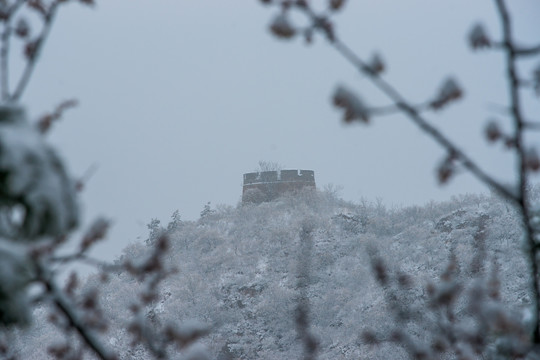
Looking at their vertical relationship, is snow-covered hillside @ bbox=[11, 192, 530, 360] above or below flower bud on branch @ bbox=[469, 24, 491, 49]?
below

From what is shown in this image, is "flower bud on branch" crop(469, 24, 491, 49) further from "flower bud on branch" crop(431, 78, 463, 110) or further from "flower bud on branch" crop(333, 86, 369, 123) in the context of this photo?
"flower bud on branch" crop(333, 86, 369, 123)

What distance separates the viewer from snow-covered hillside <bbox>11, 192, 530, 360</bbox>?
1288 centimetres

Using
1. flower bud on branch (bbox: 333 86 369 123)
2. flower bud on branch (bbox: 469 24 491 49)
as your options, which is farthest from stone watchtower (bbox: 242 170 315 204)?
flower bud on branch (bbox: 333 86 369 123)

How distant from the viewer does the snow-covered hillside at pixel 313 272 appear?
12.9 metres

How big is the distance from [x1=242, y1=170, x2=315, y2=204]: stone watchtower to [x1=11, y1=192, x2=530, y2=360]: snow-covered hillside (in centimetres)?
145

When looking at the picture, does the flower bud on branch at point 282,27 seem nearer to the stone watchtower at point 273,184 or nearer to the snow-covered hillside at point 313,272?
the snow-covered hillside at point 313,272

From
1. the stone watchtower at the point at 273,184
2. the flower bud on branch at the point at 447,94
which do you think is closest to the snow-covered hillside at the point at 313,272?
the stone watchtower at the point at 273,184

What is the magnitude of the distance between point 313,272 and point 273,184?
771cm

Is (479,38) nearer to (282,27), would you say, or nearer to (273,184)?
(282,27)

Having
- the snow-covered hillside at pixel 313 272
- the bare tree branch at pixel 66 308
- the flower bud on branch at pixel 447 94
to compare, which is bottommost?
the snow-covered hillside at pixel 313 272

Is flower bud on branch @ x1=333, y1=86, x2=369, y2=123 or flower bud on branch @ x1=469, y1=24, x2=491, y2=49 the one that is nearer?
flower bud on branch @ x1=333, y1=86, x2=369, y2=123

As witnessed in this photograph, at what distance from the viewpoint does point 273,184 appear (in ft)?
75.9

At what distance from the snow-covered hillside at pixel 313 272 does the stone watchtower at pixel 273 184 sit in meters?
1.45

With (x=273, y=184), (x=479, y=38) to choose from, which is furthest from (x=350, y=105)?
(x=273, y=184)
